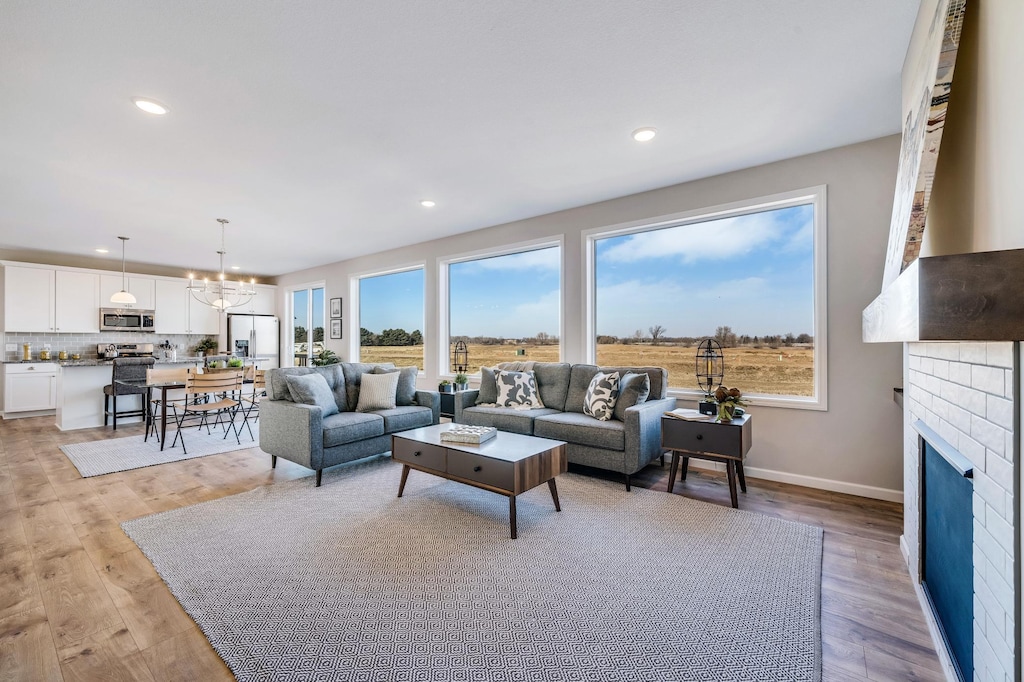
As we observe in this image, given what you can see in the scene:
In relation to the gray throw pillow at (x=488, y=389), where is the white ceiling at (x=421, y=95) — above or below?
above

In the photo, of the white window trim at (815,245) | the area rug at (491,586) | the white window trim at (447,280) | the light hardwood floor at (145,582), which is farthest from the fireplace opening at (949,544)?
the white window trim at (447,280)

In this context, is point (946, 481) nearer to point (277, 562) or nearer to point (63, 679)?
point (277, 562)

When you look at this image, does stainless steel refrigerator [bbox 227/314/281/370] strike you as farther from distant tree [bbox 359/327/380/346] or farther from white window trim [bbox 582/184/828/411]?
white window trim [bbox 582/184/828/411]

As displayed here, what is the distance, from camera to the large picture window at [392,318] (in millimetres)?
6617

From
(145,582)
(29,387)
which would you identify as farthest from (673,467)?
(29,387)

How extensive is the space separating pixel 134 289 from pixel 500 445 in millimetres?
7868

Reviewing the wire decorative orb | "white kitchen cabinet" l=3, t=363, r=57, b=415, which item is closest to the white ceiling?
the wire decorative orb

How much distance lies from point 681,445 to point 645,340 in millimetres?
1463

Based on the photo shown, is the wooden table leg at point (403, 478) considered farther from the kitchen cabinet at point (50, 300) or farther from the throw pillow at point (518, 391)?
the kitchen cabinet at point (50, 300)

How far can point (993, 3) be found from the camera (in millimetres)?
1208

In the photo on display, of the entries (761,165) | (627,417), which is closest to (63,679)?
(627,417)

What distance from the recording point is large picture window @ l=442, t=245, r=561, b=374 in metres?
5.21

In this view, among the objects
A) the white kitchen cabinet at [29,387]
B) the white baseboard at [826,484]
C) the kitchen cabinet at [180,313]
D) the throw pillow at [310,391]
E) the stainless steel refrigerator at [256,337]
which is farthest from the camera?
the stainless steel refrigerator at [256,337]

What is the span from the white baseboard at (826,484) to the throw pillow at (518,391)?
5.50 feet
